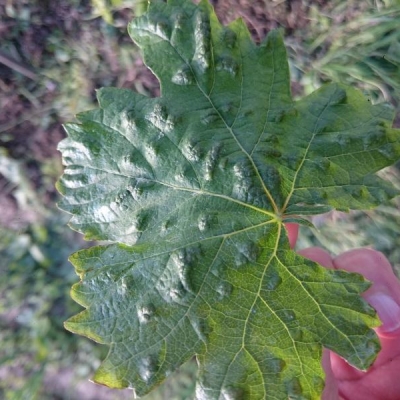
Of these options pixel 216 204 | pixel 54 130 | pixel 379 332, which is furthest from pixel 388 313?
pixel 54 130

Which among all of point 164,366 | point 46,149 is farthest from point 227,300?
point 46,149

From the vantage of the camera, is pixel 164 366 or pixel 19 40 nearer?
pixel 164 366

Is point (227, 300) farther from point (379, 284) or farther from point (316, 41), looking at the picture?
point (316, 41)

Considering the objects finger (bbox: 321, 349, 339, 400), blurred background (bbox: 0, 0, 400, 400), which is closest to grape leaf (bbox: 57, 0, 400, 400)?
finger (bbox: 321, 349, 339, 400)

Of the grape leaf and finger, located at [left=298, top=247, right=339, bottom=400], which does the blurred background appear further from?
the grape leaf

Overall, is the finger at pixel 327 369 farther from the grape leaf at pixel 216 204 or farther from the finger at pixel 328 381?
the grape leaf at pixel 216 204

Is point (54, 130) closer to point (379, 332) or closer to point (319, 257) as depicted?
point (319, 257)

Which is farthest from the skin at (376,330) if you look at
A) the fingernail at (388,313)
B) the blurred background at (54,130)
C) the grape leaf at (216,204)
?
the blurred background at (54,130)
